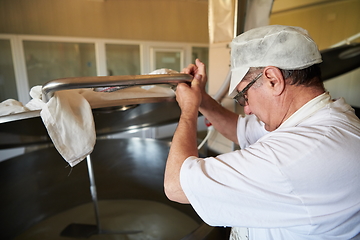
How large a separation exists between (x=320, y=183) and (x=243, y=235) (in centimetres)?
36

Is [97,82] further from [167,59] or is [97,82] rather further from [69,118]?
[167,59]

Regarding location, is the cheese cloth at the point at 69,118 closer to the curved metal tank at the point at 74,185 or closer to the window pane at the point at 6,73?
the curved metal tank at the point at 74,185

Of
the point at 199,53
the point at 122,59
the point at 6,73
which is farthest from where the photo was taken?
the point at 199,53

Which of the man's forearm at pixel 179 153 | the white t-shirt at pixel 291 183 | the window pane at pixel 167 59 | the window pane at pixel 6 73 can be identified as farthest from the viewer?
the window pane at pixel 167 59

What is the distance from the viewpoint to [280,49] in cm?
57

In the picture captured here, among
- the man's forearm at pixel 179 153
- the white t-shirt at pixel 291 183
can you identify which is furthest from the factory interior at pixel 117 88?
the white t-shirt at pixel 291 183

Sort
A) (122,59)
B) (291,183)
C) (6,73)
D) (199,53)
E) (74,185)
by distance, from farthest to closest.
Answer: (199,53) → (122,59) → (6,73) → (74,185) → (291,183)

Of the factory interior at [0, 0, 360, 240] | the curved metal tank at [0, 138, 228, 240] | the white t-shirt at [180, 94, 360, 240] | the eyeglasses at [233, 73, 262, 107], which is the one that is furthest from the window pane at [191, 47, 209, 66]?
the white t-shirt at [180, 94, 360, 240]

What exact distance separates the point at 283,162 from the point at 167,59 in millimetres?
3478

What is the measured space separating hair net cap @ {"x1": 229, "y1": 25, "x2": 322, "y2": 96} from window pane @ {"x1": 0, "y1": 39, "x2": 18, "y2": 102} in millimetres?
3029

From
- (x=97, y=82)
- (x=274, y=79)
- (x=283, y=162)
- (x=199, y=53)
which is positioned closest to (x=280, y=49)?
(x=274, y=79)

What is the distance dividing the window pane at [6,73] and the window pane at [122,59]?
1.15 m

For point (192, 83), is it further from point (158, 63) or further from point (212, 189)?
point (158, 63)

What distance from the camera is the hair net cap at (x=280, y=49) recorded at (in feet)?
1.87
